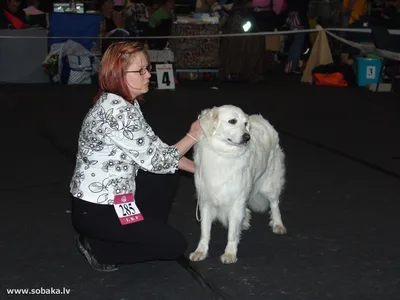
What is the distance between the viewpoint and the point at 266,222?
457 cm

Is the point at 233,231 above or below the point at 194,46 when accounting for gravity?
above

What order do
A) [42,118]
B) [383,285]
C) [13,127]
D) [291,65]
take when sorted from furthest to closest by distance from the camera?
[291,65] < [42,118] < [13,127] < [383,285]

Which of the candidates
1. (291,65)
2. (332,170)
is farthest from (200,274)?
(291,65)

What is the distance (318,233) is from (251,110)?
5137 mm

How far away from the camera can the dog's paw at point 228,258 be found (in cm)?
376

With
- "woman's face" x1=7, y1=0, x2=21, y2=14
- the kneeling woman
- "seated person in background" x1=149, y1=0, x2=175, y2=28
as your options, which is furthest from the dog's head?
"woman's face" x1=7, y1=0, x2=21, y2=14

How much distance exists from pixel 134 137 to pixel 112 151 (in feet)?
0.46

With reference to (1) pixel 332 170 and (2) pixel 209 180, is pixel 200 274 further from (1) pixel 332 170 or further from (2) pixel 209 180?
(1) pixel 332 170

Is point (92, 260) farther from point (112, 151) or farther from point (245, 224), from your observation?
point (245, 224)

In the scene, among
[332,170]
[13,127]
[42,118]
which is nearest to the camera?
[332,170]

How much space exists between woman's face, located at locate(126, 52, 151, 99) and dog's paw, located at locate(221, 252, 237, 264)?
1.03 m

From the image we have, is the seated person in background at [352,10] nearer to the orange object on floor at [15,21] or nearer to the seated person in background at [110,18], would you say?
the seated person in background at [110,18]

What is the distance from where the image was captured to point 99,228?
11.4 feet

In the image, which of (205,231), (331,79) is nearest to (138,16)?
(331,79)
